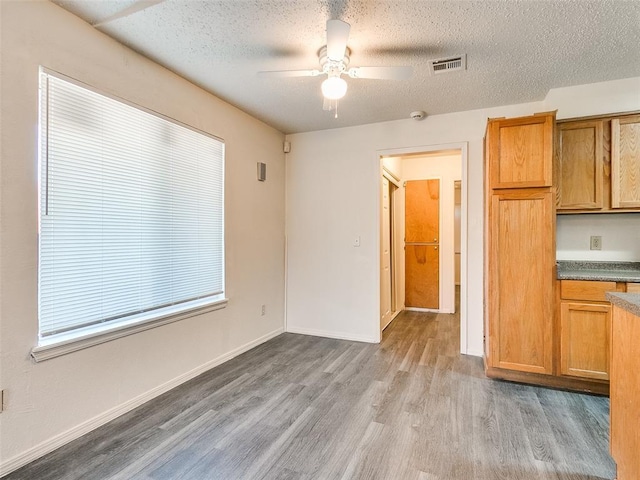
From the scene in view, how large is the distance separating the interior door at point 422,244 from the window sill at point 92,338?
373cm

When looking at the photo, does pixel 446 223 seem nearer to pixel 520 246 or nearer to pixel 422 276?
pixel 422 276

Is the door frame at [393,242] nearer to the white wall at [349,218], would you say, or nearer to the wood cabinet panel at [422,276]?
the wood cabinet panel at [422,276]

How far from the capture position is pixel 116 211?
219 cm

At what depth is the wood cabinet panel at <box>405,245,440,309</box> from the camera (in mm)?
5211

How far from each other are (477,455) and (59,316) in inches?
98.8

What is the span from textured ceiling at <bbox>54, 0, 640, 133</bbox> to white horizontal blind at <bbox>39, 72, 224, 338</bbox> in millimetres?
539

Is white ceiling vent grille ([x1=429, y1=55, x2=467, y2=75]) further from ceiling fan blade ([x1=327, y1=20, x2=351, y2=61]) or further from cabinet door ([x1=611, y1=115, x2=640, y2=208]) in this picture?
cabinet door ([x1=611, y1=115, x2=640, y2=208])

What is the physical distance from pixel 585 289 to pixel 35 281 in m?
3.64

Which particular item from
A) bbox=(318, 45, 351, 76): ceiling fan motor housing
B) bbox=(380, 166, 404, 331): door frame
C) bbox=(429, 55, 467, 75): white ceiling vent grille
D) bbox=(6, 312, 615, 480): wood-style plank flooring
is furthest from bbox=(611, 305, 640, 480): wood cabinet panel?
bbox=(380, 166, 404, 331): door frame

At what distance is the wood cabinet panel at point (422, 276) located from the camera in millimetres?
5211

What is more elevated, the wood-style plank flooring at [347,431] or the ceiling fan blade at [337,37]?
the ceiling fan blade at [337,37]

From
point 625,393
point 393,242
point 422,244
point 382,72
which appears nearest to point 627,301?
point 625,393

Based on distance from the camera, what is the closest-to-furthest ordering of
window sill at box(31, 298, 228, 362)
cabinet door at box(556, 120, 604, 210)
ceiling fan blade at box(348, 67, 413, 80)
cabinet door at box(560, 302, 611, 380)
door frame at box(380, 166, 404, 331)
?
window sill at box(31, 298, 228, 362), ceiling fan blade at box(348, 67, 413, 80), cabinet door at box(560, 302, 611, 380), cabinet door at box(556, 120, 604, 210), door frame at box(380, 166, 404, 331)

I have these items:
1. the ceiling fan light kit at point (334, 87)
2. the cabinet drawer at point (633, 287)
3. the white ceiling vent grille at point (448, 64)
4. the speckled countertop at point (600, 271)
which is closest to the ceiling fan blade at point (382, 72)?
the ceiling fan light kit at point (334, 87)
